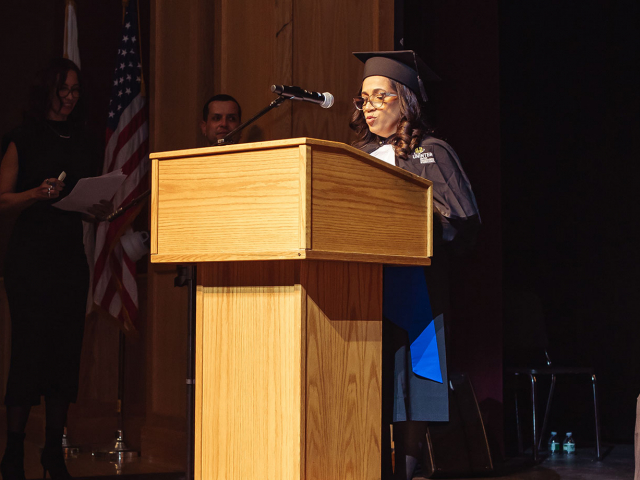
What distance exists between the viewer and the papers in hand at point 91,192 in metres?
3.10

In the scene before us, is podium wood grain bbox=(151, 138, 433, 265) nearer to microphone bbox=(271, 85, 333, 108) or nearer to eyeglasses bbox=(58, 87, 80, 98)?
microphone bbox=(271, 85, 333, 108)

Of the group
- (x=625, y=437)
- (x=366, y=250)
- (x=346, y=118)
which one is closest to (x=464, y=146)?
(x=346, y=118)

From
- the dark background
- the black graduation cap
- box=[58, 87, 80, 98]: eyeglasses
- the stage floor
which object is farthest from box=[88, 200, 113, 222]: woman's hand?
the dark background

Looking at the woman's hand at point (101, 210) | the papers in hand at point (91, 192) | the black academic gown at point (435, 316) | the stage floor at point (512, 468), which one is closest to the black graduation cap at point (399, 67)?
the black academic gown at point (435, 316)

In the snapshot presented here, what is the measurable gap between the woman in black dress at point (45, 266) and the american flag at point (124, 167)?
1036 millimetres

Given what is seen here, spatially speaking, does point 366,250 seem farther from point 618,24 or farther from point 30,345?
point 618,24

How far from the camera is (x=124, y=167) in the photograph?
15.1 feet

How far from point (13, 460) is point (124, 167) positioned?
6.41 feet

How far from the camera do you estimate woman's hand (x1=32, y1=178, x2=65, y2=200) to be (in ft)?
10.4

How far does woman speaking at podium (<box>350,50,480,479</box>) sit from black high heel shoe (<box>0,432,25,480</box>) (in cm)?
165

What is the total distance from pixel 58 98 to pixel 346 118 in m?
1.33

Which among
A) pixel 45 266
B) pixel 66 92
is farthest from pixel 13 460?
pixel 66 92

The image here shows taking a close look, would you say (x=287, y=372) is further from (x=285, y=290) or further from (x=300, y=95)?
(x=300, y=95)

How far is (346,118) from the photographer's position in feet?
12.4
